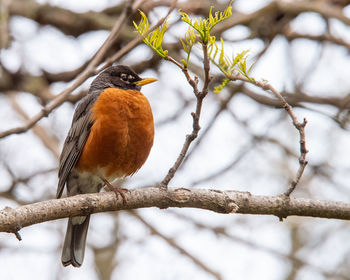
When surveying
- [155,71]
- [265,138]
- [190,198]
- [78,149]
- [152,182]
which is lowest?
[190,198]

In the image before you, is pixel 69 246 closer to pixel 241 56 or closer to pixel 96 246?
pixel 96 246

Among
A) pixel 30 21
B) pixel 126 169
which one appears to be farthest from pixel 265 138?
pixel 30 21

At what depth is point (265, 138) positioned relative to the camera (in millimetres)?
6184

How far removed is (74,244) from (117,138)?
1.16 metres

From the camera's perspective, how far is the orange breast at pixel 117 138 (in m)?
4.46

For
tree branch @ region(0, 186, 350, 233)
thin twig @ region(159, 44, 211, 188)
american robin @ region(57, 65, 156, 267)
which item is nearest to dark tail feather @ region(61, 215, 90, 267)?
american robin @ region(57, 65, 156, 267)

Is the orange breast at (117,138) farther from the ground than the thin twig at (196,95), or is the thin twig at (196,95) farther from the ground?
the orange breast at (117,138)

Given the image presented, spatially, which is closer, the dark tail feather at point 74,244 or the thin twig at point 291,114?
the thin twig at point 291,114

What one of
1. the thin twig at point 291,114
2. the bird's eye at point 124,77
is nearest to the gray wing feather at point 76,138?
the bird's eye at point 124,77

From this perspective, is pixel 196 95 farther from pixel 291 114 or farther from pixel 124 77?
pixel 124 77

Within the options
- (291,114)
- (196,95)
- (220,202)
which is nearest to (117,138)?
(220,202)

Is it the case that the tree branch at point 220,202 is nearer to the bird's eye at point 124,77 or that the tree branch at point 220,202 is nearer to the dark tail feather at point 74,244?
the dark tail feather at point 74,244

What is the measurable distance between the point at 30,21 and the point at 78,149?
8.02 ft

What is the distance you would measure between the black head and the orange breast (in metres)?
0.52
